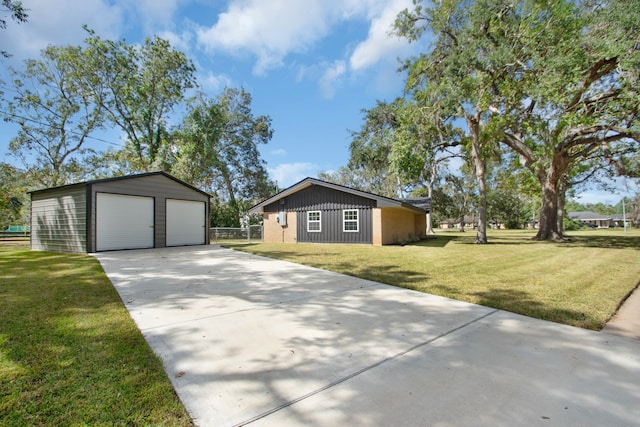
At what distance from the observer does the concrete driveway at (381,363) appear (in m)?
1.87

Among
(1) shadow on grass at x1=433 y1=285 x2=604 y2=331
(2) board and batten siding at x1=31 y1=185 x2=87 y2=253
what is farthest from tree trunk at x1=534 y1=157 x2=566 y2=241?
(2) board and batten siding at x1=31 y1=185 x2=87 y2=253

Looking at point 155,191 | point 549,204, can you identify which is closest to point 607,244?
point 549,204

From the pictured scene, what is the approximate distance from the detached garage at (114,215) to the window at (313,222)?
239 inches

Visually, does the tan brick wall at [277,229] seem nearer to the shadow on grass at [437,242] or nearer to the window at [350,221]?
the window at [350,221]

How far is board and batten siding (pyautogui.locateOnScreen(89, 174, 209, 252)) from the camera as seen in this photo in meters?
10.7

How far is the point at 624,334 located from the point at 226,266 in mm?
7229

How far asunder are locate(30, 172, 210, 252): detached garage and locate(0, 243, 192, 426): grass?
756 centimetres

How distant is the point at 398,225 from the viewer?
16453 millimetres

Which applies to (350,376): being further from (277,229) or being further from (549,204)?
(549,204)

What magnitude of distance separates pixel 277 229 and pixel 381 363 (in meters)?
15.4

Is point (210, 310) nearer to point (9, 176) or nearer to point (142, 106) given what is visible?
point (142, 106)

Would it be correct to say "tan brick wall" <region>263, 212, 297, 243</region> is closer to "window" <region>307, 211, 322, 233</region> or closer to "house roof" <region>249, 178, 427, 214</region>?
"house roof" <region>249, 178, 427, 214</region>

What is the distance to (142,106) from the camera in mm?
22781

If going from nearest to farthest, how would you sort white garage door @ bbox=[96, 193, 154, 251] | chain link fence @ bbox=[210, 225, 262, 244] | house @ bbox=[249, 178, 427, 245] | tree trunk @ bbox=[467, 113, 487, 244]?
white garage door @ bbox=[96, 193, 154, 251] < house @ bbox=[249, 178, 427, 245] < tree trunk @ bbox=[467, 113, 487, 244] < chain link fence @ bbox=[210, 225, 262, 244]
